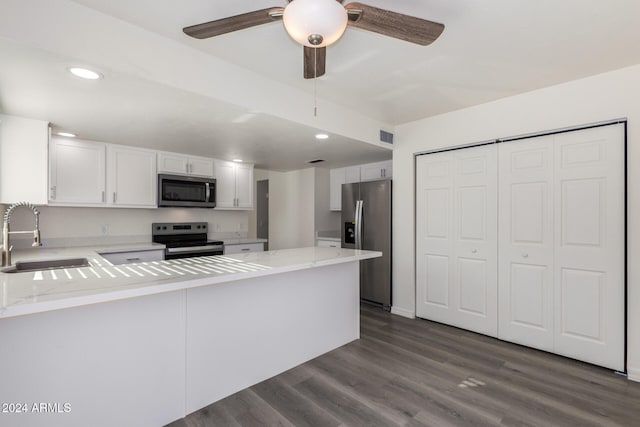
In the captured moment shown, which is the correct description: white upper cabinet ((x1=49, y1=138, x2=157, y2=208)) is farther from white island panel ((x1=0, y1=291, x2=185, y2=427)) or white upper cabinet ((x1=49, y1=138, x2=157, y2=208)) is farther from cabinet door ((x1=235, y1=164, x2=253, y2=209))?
white island panel ((x1=0, y1=291, x2=185, y2=427))

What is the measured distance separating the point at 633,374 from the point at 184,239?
473 cm

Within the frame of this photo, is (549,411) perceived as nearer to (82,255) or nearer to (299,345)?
(299,345)

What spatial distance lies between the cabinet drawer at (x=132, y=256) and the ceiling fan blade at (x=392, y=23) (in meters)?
3.21

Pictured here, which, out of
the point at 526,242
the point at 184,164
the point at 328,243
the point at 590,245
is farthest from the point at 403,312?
the point at 184,164

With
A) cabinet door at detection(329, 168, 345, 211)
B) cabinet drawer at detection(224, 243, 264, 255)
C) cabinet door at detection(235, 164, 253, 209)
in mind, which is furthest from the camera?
cabinet door at detection(329, 168, 345, 211)

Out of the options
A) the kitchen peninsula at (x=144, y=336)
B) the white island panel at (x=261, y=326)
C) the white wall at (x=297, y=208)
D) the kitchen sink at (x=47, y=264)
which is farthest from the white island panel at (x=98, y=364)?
the white wall at (x=297, y=208)

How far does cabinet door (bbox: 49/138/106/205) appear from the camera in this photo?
317cm

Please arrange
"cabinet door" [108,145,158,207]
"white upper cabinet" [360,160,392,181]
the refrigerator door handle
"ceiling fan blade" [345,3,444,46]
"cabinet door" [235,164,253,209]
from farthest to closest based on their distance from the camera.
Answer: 1. "cabinet door" [235,164,253,209]
2. "white upper cabinet" [360,160,392,181]
3. the refrigerator door handle
4. "cabinet door" [108,145,158,207]
5. "ceiling fan blade" [345,3,444,46]

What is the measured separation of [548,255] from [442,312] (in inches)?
47.7

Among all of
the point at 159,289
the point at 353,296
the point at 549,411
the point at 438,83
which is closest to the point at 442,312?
the point at 353,296

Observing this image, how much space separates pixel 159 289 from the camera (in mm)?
1462

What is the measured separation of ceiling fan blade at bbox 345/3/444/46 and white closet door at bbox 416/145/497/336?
6.54 feet

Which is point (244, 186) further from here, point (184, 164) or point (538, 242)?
point (538, 242)

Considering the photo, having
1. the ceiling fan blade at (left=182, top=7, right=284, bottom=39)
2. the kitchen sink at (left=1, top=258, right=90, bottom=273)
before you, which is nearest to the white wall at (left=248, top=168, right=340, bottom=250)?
the kitchen sink at (left=1, top=258, right=90, bottom=273)
